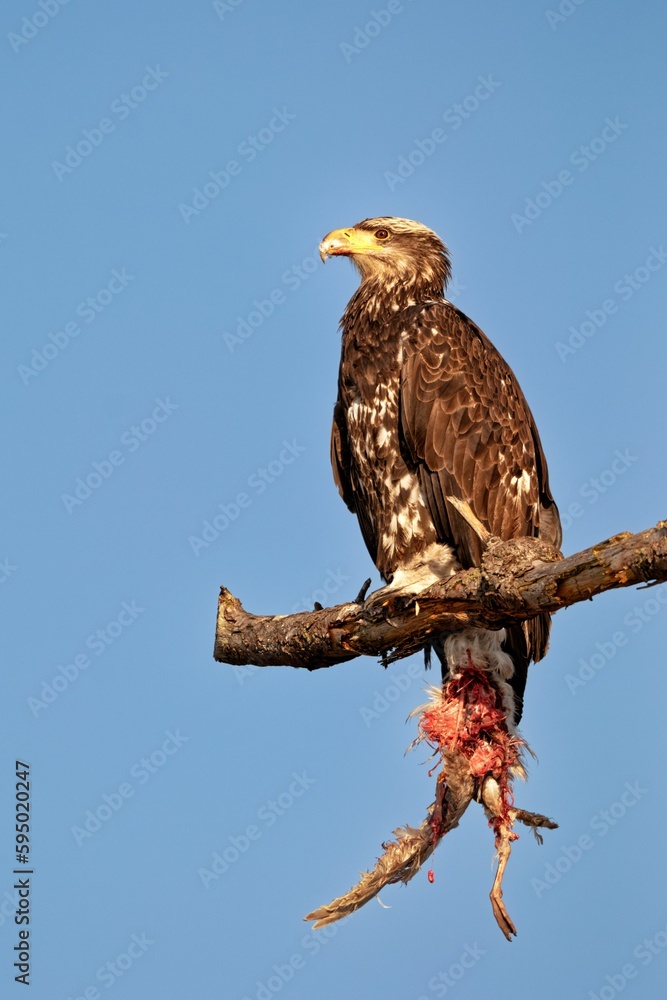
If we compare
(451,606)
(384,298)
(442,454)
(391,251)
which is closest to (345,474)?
(442,454)

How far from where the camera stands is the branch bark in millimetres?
5395

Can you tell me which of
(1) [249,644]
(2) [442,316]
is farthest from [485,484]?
(1) [249,644]

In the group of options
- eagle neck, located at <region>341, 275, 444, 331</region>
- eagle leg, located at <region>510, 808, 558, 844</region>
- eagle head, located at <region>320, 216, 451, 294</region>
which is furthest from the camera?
eagle head, located at <region>320, 216, 451, 294</region>

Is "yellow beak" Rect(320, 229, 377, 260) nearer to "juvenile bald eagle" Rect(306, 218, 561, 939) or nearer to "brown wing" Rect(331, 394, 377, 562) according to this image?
"juvenile bald eagle" Rect(306, 218, 561, 939)

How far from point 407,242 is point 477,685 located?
11.7 feet

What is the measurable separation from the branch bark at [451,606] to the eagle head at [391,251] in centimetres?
291

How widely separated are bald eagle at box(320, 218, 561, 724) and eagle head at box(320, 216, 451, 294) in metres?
0.52

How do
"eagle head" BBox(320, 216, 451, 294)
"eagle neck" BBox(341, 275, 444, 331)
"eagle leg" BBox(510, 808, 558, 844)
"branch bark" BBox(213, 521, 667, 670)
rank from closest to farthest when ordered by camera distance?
"branch bark" BBox(213, 521, 667, 670)
"eagle leg" BBox(510, 808, 558, 844)
"eagle neck" BBox(341, 275, 444, 331)
"eagle head" BBox(320, 216, 451, 294)

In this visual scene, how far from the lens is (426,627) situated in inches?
277

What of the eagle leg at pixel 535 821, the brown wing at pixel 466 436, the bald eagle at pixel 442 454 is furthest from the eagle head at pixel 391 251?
the eagle leg at pixel 535 821

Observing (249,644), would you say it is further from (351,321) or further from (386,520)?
(351,321)

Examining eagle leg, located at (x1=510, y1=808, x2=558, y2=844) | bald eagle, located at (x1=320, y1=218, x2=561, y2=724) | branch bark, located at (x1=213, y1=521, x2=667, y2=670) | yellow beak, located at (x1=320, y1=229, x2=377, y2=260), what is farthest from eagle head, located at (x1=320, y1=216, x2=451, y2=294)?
eagle leg, located at (x1=510, y1=808, x2=558, y2=844)

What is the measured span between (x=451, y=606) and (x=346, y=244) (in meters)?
3.63

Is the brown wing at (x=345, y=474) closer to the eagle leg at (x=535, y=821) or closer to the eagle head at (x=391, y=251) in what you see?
the eagle head at (x=391, y=251)
